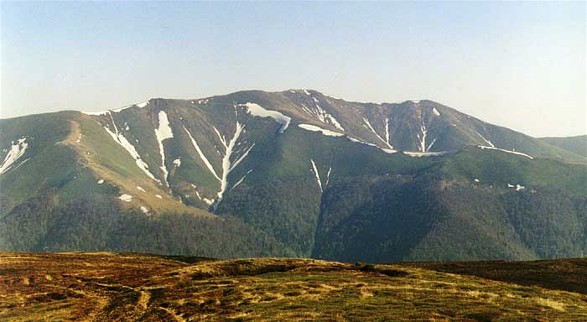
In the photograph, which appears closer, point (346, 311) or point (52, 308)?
point (346, 311)

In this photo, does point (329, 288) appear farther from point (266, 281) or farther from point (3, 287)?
point (3, 287)

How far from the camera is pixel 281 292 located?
193 ft

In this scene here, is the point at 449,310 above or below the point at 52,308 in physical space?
above

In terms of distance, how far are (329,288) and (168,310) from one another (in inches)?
777

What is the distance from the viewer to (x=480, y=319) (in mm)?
42594

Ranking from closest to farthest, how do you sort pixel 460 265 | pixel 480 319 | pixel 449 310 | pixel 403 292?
pixel 480 319 → pixel 449 310 → pixel 403 292 → pixel 460 265

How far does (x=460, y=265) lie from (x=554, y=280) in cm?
2143

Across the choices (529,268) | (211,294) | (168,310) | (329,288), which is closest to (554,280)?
(529,268)

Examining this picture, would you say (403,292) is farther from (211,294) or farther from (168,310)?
(168,310)

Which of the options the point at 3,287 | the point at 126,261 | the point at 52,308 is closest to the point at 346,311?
the point at 52,308

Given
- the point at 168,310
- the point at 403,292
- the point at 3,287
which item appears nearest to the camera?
the point at 168,310

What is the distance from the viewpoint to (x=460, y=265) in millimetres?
97625

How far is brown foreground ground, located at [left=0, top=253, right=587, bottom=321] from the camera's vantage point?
4722 cm

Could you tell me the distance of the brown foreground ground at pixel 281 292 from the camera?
47.2m
